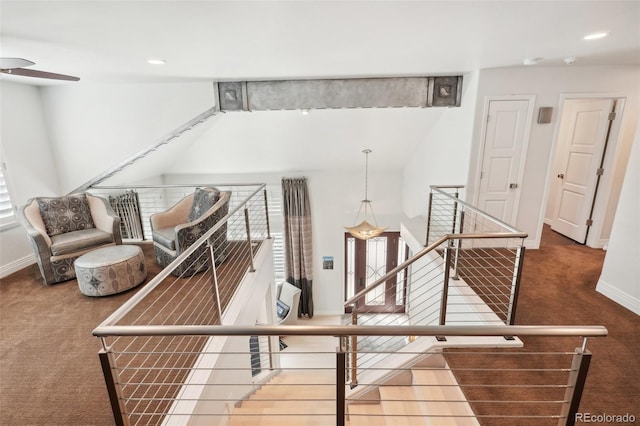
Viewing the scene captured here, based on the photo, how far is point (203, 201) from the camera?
3.67 meters

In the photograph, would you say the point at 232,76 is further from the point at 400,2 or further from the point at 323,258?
the point at 323,258

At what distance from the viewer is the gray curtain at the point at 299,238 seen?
6176mm

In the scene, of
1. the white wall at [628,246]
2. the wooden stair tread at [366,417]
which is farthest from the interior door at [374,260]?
the wooden stair tread at [366,417]

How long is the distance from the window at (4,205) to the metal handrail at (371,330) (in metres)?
3.62

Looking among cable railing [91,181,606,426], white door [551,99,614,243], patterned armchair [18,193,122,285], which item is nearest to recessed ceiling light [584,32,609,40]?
cable railing [91,181,606,426]

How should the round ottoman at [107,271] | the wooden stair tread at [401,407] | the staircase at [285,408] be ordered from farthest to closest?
the round ottoman at [107,271] < the staircase at [285,408] < the wooden stair tread at [401,407]

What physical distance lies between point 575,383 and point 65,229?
4614mm

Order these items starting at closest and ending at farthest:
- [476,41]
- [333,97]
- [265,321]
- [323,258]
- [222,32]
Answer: [222,32]
[476,41]
[333,97]
[265,321]
[323,258]

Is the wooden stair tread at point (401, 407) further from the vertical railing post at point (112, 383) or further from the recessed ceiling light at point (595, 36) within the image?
the recessed ceiling light at point (595, 36)

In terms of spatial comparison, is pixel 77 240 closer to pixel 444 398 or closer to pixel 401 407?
pixel 401 407

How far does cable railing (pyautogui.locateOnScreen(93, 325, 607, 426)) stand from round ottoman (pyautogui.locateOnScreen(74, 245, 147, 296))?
2.38 feet

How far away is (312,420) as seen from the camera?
2645 mm

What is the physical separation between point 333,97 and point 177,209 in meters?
2.47

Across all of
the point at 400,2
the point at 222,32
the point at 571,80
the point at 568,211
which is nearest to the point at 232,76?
the point at 222,32
